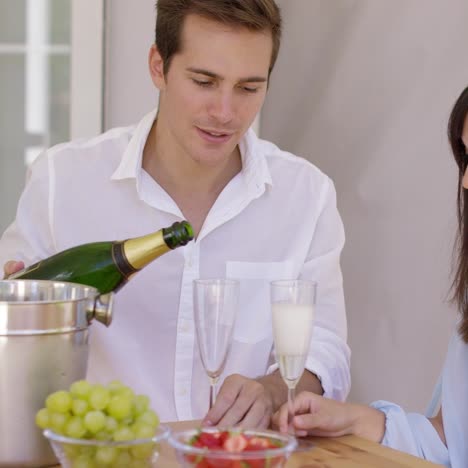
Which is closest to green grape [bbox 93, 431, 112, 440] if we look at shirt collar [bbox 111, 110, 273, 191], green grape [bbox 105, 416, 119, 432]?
green grape [bbox 105, 416, 119, 432]

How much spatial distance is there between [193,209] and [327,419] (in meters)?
0.79

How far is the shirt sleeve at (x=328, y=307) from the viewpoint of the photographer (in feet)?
6.49

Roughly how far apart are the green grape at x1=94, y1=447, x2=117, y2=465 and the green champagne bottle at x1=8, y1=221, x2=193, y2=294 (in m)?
0.44

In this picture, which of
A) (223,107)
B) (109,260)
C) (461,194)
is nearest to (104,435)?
(109,260)

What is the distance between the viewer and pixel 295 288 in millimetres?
1337

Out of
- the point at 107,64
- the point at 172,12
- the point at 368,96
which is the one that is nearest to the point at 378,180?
the point at 368,96

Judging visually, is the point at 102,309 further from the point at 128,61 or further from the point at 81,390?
the point at 128,61

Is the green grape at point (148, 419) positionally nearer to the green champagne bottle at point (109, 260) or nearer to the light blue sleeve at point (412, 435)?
the green champagne bottle at point (109, 260)

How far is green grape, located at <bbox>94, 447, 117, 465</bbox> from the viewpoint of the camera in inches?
44.2

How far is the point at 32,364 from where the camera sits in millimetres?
1258

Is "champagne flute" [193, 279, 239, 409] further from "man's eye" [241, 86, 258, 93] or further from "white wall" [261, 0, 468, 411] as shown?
"white wall" [261, 0, 468, 411]

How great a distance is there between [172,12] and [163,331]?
70 cm

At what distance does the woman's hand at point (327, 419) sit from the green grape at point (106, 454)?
401mm

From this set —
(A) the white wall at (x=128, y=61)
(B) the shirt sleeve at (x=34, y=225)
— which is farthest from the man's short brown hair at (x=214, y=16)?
(A) the white wall at (x=128, y=61)
